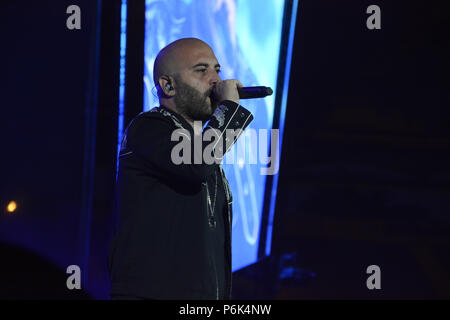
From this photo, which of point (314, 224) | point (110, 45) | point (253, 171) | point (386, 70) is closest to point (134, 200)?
point (110, 45)

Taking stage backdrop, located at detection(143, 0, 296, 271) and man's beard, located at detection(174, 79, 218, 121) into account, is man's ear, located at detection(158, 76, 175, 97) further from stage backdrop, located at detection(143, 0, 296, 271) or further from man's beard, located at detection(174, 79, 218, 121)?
stage backdrop, located at detection(143, 0, 296, 271)

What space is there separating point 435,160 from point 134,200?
11.9 ft

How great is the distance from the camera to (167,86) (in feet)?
4.03

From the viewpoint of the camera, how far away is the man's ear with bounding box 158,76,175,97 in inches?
47.9

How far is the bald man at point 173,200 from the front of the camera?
1.07m

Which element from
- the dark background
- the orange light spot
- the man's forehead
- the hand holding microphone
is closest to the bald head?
the man's forehead

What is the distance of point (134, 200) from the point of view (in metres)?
1.11

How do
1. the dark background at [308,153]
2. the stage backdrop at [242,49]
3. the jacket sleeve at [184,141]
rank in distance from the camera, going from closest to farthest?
the jacket sleeve at [184,141] < the dark background at [308,153] < the stage backdrop at [242,49]

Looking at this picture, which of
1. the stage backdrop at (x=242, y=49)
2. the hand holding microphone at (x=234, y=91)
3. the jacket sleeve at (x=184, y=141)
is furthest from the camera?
the stage backdrop at (x=242, y=49)

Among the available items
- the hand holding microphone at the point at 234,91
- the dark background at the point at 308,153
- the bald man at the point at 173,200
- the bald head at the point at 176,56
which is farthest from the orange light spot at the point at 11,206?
the hand holding microphone at the point at 234,91

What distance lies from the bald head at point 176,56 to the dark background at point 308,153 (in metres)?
0.24

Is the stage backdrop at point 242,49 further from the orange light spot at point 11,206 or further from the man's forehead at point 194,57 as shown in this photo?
the orange light spot at point 11,206

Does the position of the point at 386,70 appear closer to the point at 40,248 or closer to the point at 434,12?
the point at 434,12

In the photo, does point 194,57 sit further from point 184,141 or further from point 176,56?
point 184,141
